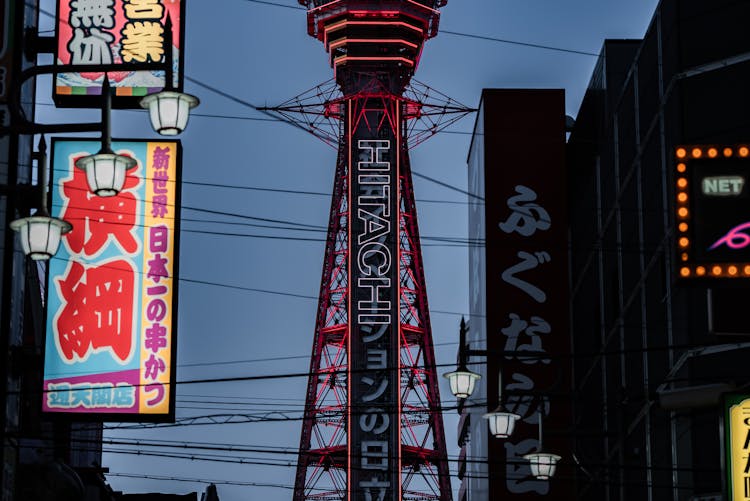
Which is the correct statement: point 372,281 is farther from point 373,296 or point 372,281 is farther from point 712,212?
point 712,212

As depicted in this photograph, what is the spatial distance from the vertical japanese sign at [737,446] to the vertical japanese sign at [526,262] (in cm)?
2161

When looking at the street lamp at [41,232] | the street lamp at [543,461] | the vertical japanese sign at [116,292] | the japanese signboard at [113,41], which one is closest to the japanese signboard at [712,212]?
the street lamp at [41,232]

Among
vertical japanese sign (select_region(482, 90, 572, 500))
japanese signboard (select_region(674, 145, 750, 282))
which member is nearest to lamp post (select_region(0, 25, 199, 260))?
japanese signboard (select_region(674, 145, 750, 282))

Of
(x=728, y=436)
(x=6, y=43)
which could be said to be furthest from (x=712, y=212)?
(x=6, y=43)

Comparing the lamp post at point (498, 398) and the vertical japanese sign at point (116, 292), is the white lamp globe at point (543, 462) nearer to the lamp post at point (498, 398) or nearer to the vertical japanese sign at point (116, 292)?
the lamp post at point (498, 398)

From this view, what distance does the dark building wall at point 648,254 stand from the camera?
31125 millimetres

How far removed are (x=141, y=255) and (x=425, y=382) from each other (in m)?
40.7

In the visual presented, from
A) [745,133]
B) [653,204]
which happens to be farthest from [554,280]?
[745,133]

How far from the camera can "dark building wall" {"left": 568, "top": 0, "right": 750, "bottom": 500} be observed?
31.1 metres

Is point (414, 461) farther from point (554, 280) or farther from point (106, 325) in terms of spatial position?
point (106, 325)

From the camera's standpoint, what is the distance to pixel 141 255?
27.9 m

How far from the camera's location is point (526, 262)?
45.8 metres

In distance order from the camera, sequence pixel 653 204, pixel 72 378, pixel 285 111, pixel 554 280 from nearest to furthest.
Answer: pixel 72 378 < pixel 653 204 < pixel 554 280 < pixel 285 111

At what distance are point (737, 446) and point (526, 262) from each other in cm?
2441
